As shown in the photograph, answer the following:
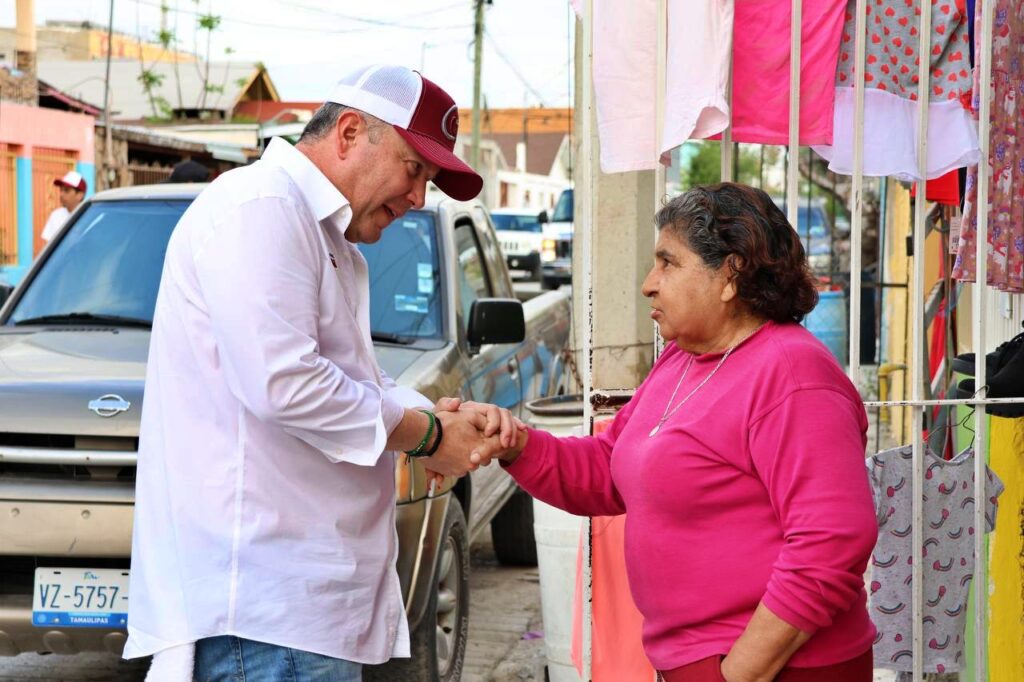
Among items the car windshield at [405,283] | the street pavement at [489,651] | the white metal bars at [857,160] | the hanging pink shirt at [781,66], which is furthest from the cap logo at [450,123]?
the street pavement at [489,651]

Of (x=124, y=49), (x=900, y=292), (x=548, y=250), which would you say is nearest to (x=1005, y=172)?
(x=900, y=292)

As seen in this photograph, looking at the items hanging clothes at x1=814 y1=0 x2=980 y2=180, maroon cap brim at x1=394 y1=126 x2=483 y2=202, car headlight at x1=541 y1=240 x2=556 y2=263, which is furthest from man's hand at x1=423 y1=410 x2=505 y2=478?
car headlight at x1=541 y1=240 x2=556 y2=263

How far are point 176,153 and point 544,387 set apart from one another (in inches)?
876

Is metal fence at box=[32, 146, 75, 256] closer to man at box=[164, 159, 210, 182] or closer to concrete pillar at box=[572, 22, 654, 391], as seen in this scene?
man at box=[164, 159, 210, 182]

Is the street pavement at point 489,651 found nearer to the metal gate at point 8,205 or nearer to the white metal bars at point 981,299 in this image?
the white metal bars at point 981,299

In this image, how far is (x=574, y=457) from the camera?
10.2 feet

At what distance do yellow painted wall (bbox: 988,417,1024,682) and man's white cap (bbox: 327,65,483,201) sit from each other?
2.27 m

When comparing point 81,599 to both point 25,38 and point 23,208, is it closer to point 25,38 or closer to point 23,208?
point 23,208

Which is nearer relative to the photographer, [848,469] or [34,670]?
[848,469]

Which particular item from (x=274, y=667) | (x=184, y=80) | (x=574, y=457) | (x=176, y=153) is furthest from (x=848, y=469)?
(x=184, y=80)

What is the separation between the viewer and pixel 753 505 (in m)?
2.51

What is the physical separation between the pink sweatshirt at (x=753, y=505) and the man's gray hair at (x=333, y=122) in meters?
0.87

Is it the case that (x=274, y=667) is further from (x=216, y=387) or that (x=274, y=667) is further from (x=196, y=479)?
(x=216, y=387)

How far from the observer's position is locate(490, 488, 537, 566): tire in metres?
7.37
